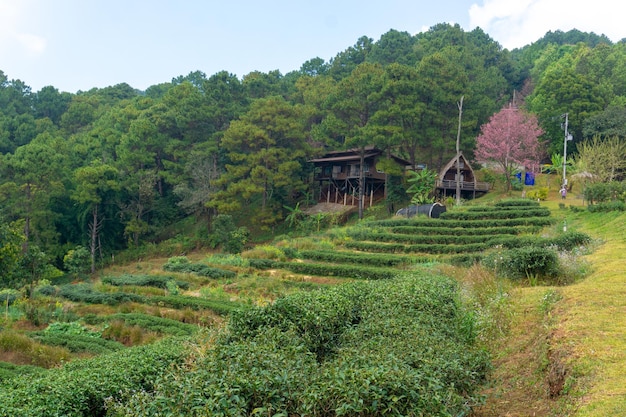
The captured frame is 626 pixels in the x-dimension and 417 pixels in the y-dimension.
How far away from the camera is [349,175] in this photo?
3941cm

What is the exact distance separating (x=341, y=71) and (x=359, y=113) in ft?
52.3

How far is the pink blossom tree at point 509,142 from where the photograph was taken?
3525 cm

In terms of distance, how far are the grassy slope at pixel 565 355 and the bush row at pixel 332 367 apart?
58 centimetres

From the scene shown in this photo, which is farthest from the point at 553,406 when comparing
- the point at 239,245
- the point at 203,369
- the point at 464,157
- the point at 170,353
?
the point at 464,157

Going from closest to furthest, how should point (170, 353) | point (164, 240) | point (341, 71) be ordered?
point (170, 353) → point (164, 240) → point (341, 71)

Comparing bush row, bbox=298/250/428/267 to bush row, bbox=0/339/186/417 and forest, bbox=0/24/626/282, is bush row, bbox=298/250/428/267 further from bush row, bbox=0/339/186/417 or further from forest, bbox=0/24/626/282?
bush row, bbox=0/339/186/417

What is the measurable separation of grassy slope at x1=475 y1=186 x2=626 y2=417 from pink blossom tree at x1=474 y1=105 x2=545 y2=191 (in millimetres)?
26198

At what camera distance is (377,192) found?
137 ft

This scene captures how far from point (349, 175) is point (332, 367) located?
34.2 meters

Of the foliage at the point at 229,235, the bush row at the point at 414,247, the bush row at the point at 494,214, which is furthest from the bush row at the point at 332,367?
the foliage at the point at 229,235

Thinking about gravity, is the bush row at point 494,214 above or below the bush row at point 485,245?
above

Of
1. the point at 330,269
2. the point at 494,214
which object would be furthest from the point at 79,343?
the point at 494,214

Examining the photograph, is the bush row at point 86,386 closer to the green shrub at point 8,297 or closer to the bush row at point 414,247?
the green shrub at point 8,297

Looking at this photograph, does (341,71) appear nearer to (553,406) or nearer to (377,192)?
(377,192)
